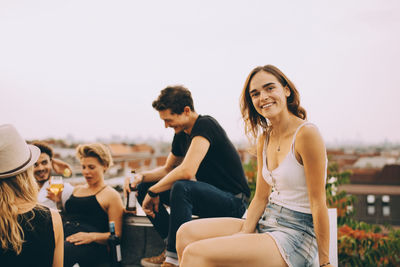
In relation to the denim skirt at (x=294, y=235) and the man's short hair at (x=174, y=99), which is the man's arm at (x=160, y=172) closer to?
the man's short hair at (x=174, y=99)

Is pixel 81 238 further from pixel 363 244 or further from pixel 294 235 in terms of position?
pixel 363 244

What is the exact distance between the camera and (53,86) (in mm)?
28828

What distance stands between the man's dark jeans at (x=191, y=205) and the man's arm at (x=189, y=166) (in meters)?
0.08

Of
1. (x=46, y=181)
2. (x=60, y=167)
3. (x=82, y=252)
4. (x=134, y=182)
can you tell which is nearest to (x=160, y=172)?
(x=134, y=182)

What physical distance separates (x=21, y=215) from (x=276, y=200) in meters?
1.06

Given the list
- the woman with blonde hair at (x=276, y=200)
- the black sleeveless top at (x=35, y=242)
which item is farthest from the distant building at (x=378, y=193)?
the black sleeveless top at (x=35, y=242)

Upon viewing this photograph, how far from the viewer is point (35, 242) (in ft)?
5.06

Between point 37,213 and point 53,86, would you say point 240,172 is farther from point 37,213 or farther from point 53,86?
point 53,86

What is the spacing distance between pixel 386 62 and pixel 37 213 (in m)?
42.6

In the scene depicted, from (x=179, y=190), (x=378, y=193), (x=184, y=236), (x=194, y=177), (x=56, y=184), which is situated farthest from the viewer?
(x=378, y=193)

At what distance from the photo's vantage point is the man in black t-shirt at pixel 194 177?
98.4 inches

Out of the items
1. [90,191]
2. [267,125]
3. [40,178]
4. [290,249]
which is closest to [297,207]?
[290,249]

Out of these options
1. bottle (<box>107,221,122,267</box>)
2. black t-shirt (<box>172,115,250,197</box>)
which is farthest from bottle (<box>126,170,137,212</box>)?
black t-shirt (<box>172,115,250,197</box>)

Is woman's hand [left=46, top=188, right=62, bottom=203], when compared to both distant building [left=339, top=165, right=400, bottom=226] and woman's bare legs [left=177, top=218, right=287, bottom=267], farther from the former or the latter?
distant building [left=339, top=165, right=400, bottom=226]
